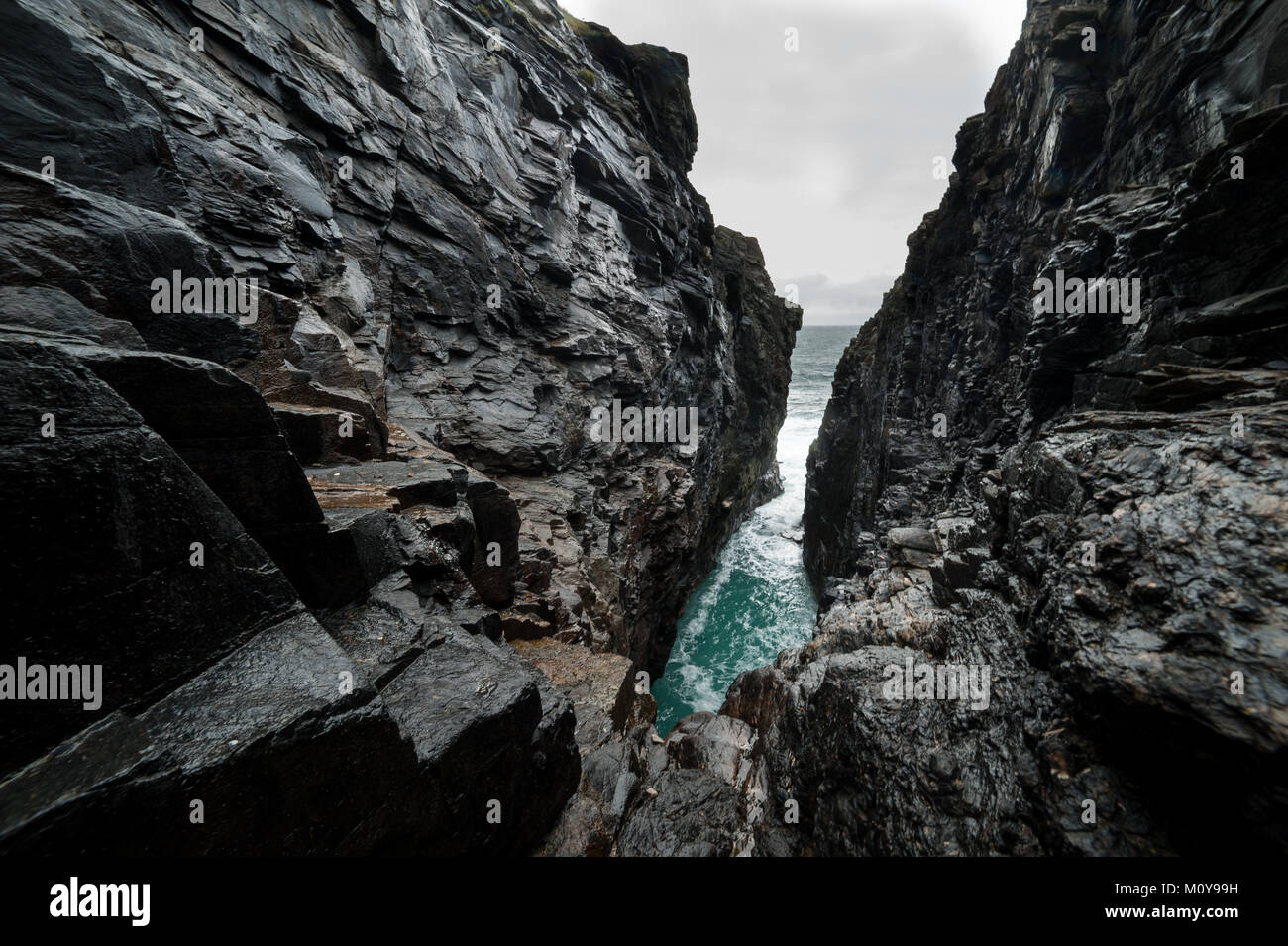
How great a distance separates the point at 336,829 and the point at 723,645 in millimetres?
27518

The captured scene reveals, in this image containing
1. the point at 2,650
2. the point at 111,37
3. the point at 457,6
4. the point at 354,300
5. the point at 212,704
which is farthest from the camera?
the point at 457,6

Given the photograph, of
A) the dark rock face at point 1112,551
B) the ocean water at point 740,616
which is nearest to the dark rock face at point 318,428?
the ocean water at point 740,616

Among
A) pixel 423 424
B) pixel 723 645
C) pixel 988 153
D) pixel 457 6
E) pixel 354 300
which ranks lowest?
pixel 723 645

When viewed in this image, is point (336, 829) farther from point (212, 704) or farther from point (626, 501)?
point (626, 501)

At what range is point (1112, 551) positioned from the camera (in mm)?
5488

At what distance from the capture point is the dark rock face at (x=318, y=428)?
2873 mm

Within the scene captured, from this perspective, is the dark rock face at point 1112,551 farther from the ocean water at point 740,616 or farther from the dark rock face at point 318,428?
the ocean water at point 740,616

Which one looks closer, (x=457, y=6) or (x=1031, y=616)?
(x=1031, y=616)

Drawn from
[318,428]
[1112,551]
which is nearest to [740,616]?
[1112,551]

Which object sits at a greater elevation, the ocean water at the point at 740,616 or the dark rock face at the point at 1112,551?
the dark rock face at the point at 1112,551

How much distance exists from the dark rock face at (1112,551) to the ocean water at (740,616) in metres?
11.1

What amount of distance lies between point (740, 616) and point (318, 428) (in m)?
29.0

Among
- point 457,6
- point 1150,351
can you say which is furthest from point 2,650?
point 457,6

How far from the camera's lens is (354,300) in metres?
13.9
